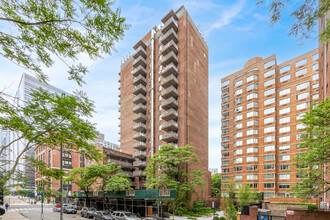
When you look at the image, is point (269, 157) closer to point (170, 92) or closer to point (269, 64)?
point (269, 64)

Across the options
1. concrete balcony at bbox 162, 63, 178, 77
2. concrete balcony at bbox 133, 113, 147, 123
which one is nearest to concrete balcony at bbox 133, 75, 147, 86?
concrete balcony at bbox 133, 113, 147, 123

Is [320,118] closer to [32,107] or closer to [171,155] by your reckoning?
[32,107]

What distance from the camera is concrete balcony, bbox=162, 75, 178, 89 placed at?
5058 cm

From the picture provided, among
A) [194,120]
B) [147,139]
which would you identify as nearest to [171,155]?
[194,120]

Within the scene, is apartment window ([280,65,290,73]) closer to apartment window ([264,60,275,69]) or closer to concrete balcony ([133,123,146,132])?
apartment window ([264,60,275,69])

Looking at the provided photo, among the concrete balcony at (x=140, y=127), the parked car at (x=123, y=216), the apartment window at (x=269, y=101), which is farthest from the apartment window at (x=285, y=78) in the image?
the parked car at (x=123, y=216)

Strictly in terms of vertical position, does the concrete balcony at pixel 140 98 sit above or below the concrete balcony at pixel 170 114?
above

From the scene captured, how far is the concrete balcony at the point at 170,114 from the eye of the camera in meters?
49.3

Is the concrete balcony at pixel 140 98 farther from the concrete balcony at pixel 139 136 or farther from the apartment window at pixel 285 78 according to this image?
the apartment window at pixel 285 78

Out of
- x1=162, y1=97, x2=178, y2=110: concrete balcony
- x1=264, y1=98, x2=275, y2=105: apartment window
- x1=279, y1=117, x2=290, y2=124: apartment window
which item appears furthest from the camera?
x1=264, y1=98, x2=275, y2=105: apartment window

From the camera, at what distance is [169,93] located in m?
51.2

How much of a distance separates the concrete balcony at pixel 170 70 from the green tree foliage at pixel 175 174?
18342 millimetres

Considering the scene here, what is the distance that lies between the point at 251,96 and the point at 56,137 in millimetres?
59712

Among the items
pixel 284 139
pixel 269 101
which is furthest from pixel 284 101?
pixel 284 139
